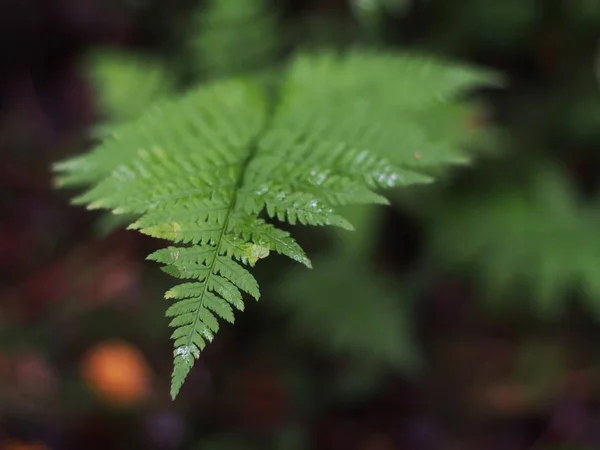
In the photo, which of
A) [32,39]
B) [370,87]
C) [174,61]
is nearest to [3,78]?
[32,39]

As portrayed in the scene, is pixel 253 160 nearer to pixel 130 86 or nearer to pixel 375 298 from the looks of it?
pixel 130 86

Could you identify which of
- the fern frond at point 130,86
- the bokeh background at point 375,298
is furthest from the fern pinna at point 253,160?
the fern frond at point 130,86

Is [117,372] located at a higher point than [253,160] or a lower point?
lower

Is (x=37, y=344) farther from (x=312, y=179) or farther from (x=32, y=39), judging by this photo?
(x=32, y=39)

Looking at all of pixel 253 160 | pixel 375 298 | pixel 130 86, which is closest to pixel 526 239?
pixel 375 298

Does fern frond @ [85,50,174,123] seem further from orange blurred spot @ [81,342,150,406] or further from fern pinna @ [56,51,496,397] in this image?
orange blurred spot @ [81,342,150,406]

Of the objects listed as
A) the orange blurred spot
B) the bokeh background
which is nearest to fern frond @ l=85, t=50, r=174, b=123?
the bokeh background

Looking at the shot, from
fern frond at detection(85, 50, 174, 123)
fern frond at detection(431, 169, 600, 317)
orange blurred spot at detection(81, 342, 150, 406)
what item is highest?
fern frond at detection(85, 50, 174, 123)
